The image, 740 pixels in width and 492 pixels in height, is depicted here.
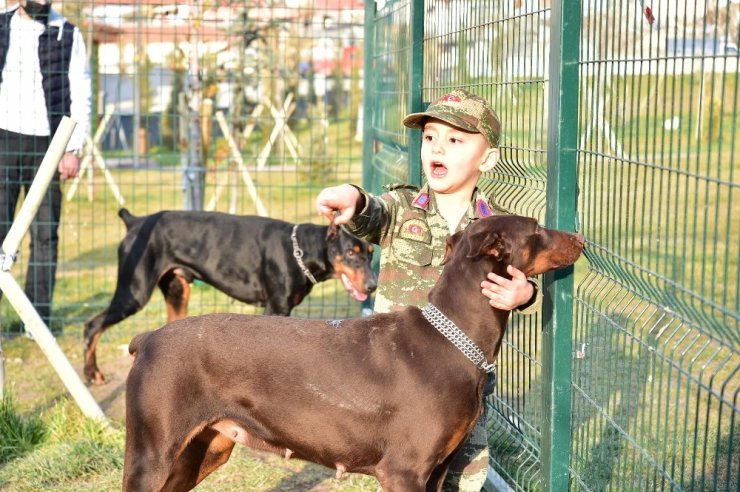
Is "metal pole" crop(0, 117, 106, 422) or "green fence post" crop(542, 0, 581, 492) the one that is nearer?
"green fence post" crop(542, 0, 581, 492)

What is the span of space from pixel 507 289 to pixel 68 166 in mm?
5825

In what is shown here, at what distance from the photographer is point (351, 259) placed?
7.45 m

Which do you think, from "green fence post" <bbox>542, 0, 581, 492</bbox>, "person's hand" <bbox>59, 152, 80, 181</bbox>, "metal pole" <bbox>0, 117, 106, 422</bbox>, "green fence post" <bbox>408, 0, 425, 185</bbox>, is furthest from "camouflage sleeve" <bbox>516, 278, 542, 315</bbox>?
"person's hand" <bbox>59, 152, 80, 181</bbox>

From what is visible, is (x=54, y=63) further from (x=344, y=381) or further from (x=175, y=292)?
(x=344, y=381)

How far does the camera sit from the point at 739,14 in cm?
261

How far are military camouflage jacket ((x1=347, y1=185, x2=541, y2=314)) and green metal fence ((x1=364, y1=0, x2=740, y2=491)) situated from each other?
1.33 ft

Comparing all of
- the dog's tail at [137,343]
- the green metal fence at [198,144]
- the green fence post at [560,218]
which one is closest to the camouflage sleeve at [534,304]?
the green fence post at [560,218]

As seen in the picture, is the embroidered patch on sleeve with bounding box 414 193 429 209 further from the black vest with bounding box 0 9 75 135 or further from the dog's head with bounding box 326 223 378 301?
the black vest with bounding box 0 9 75 135

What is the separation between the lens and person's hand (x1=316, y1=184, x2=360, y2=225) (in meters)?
3.54

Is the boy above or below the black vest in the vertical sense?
below

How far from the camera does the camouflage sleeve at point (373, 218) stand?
3.80 meters

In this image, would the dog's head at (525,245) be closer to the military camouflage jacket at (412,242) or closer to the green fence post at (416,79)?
the military camouflage jacket at (412,242)

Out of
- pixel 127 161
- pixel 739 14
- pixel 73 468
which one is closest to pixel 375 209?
pixel 739 14

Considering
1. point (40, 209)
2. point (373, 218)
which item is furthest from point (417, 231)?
point (40, 209)
